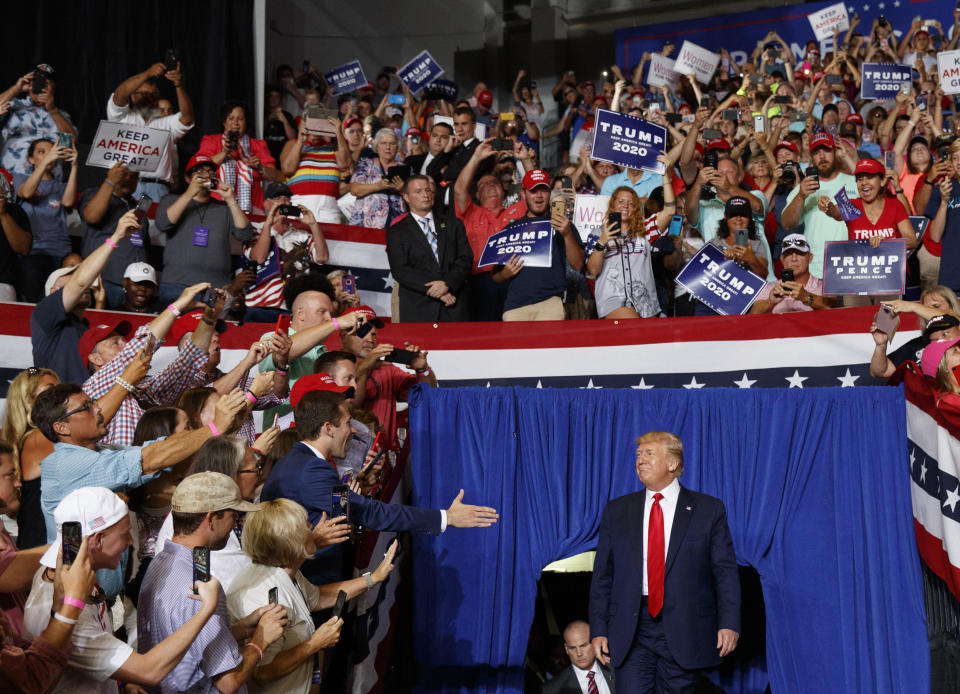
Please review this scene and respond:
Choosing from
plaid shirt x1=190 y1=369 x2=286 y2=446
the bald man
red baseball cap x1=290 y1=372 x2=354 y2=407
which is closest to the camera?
red baseball cap x1=290 y1=372 x2=354 y2=407

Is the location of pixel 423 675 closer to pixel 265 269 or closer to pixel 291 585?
pixel 291 585

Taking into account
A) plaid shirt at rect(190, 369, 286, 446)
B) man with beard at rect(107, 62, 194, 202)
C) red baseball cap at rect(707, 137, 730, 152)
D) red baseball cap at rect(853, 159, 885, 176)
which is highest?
man with beard at rect(107, 62, 194, 202)

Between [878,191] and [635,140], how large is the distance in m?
1.87

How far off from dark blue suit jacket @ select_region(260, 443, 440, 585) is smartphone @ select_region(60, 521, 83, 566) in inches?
61.5

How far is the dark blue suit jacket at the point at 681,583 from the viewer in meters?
5.52

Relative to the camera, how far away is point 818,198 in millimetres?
9094

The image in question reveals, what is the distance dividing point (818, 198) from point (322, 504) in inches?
229

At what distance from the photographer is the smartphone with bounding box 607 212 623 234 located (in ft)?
26.5

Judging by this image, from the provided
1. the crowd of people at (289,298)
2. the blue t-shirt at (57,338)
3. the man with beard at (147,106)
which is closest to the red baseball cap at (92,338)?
the crowd of people at (289,298)

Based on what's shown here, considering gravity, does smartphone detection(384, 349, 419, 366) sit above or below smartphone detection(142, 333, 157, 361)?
below

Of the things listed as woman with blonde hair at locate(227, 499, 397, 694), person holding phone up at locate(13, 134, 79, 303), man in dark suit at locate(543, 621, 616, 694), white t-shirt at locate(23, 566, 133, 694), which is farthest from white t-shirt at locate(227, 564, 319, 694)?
person holding phone up at locate(13, 134, 79, 303)

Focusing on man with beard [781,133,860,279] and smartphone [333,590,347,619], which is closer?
smartphone [333,590,347,619]

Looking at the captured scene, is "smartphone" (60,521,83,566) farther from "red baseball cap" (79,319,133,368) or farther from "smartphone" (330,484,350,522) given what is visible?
"red baseball cap" (79,319,133,368)

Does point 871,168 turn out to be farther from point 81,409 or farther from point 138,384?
point 81,409
